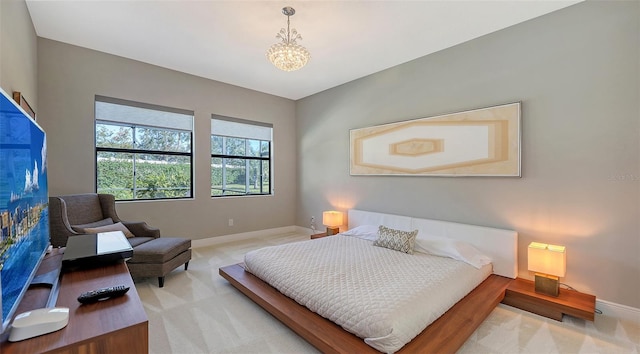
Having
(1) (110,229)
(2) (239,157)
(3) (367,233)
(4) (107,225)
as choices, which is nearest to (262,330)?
(3) (367,233)

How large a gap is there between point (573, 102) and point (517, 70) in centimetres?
62

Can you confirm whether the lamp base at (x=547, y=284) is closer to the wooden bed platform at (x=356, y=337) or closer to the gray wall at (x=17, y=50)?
the wooden bed platform at (x=356, y=337)

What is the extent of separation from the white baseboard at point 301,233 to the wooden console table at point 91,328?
326cm

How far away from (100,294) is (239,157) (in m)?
4.00

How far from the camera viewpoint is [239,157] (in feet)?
16.9

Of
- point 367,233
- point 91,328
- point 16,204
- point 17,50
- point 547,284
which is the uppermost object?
point 17,50

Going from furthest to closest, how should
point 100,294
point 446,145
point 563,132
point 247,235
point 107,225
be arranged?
point 247,235 → point 446,145 → point 107,225 → point 563,132 → point 100,294

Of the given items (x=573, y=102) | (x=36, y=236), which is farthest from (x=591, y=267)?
(x=36, y=236)

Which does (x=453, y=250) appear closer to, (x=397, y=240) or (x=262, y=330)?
(x=397, y=240)

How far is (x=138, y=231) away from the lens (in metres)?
3.41

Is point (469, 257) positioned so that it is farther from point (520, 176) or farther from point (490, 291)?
point (520, 176)

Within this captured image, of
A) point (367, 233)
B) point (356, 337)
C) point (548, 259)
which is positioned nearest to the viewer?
point (356, 337)

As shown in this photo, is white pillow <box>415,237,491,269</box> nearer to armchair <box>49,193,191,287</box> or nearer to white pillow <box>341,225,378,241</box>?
white pillow <box>341,225,378,241</box>

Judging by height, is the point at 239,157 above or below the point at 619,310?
above
